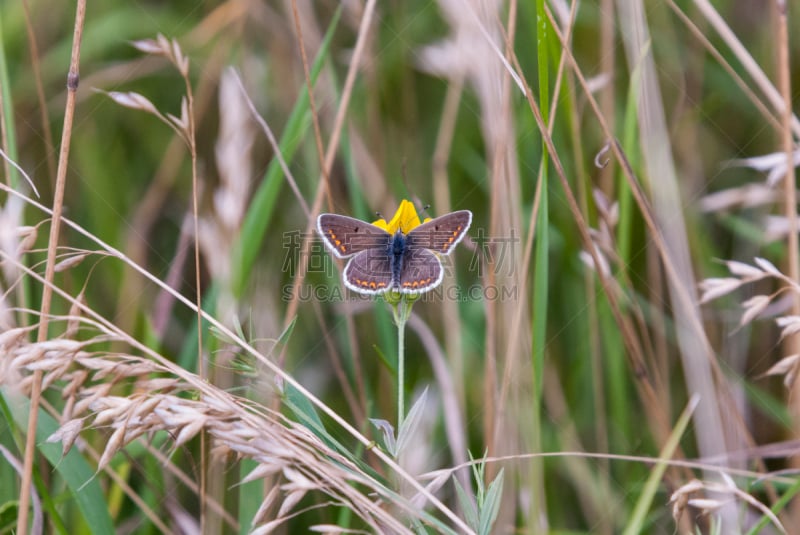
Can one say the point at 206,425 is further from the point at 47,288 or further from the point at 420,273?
the point at 420,273

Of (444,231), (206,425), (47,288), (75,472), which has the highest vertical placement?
(444,231)

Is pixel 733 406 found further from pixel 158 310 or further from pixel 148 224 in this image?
pixel 148 224

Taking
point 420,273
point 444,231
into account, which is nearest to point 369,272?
point 420,273

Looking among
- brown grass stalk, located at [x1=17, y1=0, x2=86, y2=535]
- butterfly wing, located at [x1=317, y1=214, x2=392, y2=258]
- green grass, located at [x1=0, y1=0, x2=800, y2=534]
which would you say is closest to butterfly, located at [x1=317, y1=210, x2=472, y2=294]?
butterfly wing, located at [x1=317, y1=214, x2=392, y2=258]

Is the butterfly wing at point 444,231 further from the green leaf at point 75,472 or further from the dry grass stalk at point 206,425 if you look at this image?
the green leaf at point 75,472

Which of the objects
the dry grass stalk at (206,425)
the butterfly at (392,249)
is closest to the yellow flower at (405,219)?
the butterfly at (392,249)

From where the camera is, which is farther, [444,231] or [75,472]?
[444,231]

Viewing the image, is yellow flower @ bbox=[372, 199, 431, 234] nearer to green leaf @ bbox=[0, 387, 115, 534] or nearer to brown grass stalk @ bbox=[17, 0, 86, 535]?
brown grass stalk @ bbox=[17, 0, 86, 535]
